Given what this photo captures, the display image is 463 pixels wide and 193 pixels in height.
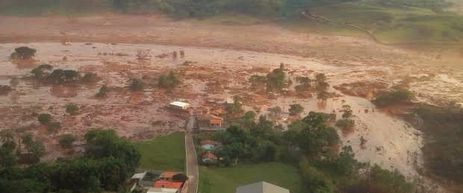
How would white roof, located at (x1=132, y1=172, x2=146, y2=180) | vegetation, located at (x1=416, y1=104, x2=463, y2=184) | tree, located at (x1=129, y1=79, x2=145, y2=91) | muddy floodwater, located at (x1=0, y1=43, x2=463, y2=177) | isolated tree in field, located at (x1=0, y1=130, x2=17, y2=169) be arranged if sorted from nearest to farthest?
white roof, located at (x1=132, y1=172, x2=146, y2=180) < isolated tree in field, located at (x1=0, y1=130, x2=17, y2=169) < vegetation, located at (x1=416, y1=104, x2=463, y2=184) < muddy floodwater, located at (x1=0, y1=43, x2=463, y2=177) < tree, located at (x1=129, y1=79, x2=145, y2=91)

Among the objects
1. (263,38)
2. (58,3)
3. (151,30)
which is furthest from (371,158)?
(58,3)

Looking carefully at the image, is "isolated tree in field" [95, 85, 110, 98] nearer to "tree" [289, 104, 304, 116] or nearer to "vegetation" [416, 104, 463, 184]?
"tree" [289, 104, 304, 116]

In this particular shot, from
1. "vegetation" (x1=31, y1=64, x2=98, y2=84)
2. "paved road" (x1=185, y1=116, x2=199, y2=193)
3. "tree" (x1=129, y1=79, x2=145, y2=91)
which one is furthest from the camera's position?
"vegetation" (x1=31, y1=64, x2=98, y2=84)

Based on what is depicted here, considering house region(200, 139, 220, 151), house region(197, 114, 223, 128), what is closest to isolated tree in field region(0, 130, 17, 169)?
house region(200, 139, 220, 151)

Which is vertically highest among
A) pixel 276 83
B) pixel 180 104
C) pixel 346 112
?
pixel 276 83

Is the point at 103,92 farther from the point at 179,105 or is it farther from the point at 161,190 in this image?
the point at 161,190

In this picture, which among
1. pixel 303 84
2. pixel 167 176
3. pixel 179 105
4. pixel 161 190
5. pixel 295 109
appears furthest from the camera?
pixel 303 84

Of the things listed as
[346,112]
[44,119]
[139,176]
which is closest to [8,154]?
[139,176]

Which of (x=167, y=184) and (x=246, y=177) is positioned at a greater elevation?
(x=167, y=184)

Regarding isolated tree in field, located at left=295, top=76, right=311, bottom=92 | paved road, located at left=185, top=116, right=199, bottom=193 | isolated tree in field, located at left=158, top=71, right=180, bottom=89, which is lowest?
paved road, located at left=185, top=116, right=199, bottom=193
